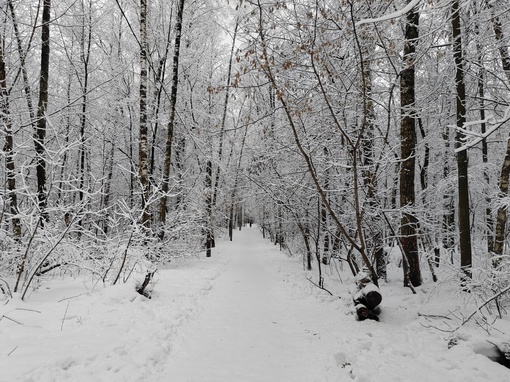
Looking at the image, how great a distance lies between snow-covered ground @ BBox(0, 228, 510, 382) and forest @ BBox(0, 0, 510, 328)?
31.6 inches

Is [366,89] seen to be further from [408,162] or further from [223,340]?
[223,340]

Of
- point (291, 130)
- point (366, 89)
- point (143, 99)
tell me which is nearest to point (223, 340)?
point (366, 89)

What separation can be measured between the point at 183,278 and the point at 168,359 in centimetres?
528

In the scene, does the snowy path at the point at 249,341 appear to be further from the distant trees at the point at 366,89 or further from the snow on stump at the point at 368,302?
the distant trees at the point at 366,89

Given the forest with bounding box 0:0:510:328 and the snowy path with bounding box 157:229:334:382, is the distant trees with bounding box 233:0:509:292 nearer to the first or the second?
the forest with bounding box 0:0:510:328

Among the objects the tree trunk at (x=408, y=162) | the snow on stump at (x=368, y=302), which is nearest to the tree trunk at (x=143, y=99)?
the snow on stump at (x=368, y=302)

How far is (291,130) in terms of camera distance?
360 inches

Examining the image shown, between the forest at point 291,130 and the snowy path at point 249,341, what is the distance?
5.96 ft

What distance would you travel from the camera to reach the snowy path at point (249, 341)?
13.1ft

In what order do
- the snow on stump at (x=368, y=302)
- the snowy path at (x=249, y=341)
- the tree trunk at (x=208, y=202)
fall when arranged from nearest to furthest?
the snowy path at (x=249, y=341)
the snow on stump at (x=368, y=302)
the tree trunk at (x=208, y=202)

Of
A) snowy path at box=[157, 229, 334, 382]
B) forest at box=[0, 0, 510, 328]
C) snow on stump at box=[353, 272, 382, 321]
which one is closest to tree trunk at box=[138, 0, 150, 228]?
forest at box=[0, 0, 510, 328]

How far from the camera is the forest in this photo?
5145 mm

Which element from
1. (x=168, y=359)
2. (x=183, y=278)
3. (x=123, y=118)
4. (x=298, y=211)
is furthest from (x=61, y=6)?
(x=168, y=359)

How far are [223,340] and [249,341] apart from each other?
470 millimetres
